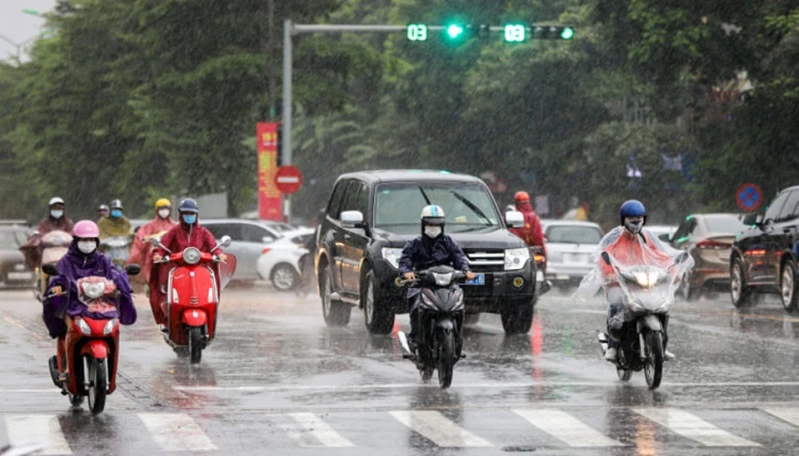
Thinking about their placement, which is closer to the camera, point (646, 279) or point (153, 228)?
point (646, 279)

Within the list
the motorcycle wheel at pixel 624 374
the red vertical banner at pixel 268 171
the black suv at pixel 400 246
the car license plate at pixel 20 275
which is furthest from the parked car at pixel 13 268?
the motorcycle wheel at pixel 624 374

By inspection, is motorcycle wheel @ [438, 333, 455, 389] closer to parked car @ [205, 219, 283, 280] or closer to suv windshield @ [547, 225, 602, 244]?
suv windshield @ [547, 225, 602, 244]

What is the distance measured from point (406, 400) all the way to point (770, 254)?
14440mm

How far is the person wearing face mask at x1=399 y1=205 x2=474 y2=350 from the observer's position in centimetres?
1540

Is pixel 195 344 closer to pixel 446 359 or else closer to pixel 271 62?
pixel 446 359

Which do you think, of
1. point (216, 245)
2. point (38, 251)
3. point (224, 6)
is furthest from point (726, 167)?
point (216, 245)

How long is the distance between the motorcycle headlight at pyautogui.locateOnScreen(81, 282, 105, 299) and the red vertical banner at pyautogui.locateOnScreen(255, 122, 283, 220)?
29221 mm

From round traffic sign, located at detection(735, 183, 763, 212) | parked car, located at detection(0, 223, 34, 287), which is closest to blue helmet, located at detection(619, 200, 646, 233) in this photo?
round traffic sign, located at detection(735, 183, 763, 212)

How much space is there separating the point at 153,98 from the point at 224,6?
363cm

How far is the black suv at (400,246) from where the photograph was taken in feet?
67.3

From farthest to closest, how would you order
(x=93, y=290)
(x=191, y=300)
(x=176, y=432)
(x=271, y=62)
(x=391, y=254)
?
(x=271, y=62) < (x=391, y=254) < (x=191, y=300) < (x=93, y=290) < (x=176, y=432)

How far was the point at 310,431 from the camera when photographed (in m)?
12.1

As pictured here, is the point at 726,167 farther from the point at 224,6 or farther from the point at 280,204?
the point at 224,6

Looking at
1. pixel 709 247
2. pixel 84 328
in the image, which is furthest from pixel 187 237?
pixel 709 247
